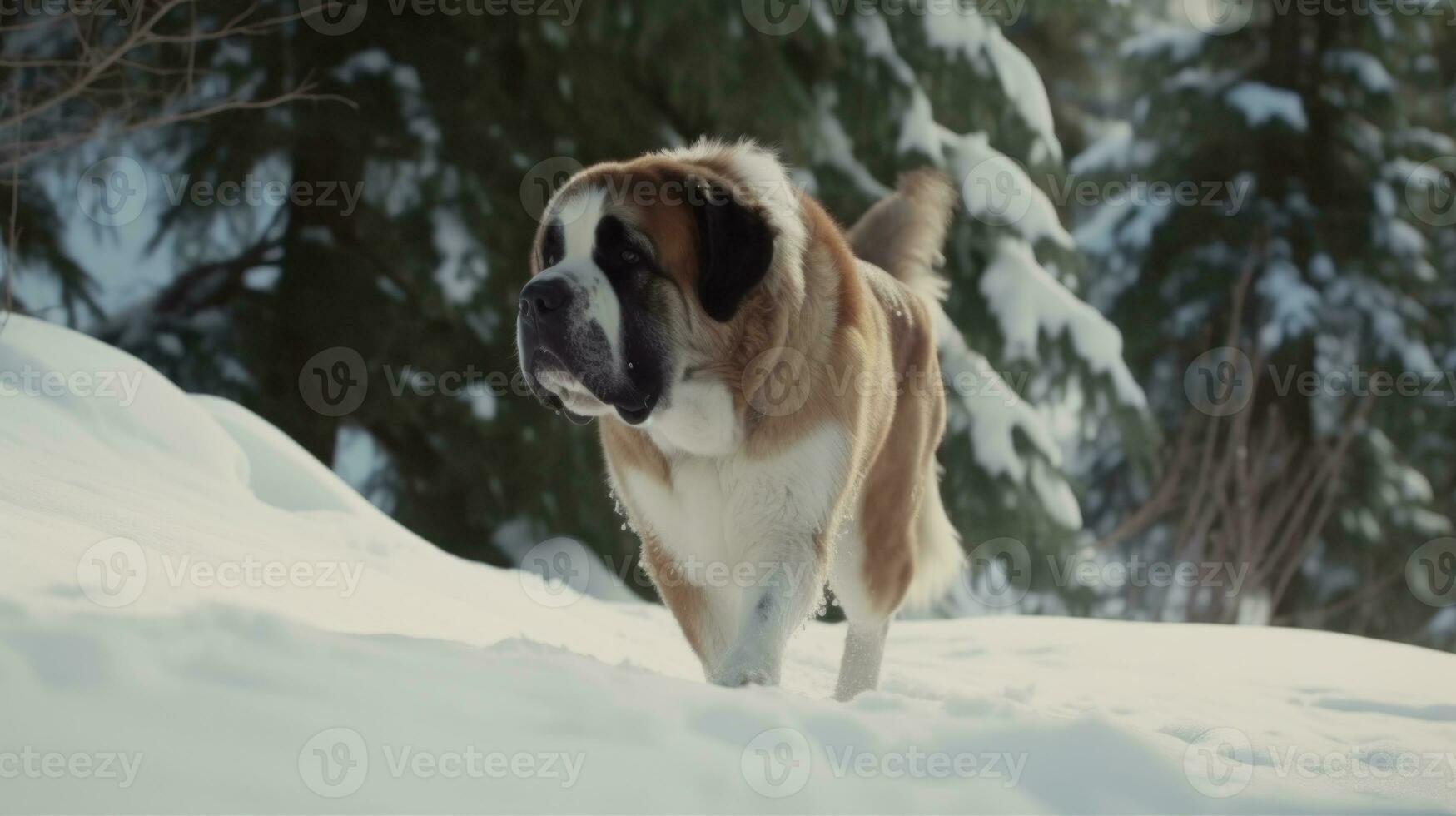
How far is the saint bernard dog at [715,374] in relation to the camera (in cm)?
355

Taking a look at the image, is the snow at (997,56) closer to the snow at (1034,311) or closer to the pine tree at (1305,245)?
the snow at (1034,311)

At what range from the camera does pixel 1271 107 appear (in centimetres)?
1542

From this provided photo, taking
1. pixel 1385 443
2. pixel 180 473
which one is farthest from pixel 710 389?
pixel 1385 443

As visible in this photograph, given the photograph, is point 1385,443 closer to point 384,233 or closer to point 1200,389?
point 1200,389

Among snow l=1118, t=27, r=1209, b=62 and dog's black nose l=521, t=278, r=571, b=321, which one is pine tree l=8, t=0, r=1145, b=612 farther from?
snow l=1118, t=27, r=1209, b=62

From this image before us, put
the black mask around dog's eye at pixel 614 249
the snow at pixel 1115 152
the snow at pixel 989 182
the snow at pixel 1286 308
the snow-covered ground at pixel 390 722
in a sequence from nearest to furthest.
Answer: the snow-covered ground at pixel 390 722
the black mask around dog's eye at pixel 614 249
the snow at pixel 989 182
the snow at pixel 1286 308
the snow at pixel 1115 152

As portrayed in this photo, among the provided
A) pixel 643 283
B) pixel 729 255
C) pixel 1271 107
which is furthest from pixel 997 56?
pixel 1271 107

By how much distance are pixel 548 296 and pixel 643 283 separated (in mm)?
292

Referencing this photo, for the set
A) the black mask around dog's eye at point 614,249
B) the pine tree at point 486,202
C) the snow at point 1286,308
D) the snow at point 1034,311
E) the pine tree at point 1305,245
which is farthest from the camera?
the pine tree at point 1305,245

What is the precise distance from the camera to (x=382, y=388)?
28.8 ft

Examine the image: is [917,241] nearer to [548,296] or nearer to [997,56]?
[548,296]

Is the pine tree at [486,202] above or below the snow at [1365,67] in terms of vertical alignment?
above

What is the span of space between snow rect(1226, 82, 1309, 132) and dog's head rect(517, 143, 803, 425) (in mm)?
13275

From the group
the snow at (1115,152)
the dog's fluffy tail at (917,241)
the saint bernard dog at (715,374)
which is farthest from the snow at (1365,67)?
the saint bernard dog at (715,374)
